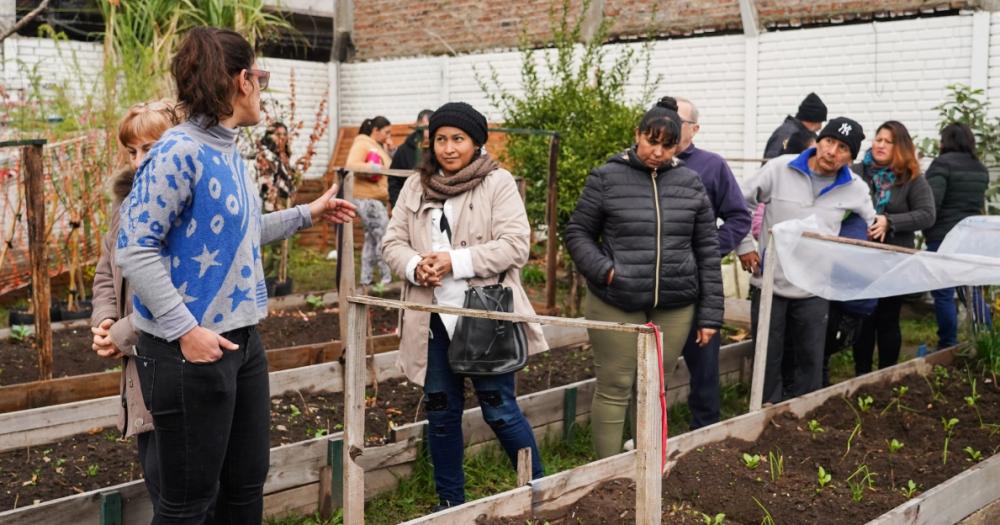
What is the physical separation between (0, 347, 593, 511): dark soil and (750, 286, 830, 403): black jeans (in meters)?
1.18

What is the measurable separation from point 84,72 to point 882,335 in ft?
24.3

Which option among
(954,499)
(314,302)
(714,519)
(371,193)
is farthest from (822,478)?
(371,193)

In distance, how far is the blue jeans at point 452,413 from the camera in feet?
12.3

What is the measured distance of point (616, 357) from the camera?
4230mm

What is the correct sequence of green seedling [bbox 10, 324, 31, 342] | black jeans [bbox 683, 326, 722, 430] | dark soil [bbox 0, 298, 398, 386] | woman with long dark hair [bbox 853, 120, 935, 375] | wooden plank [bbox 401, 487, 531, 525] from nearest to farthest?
wooden plank [bbox 401, 487, 531, 525] → black jeans [bbox 683, 326, 722, 430] → dark soil [bbox 0, 298, 398, 386] → woman with long dark hair [bbox 853, 120, 935, 375] → green seedling [bbox 10, 324, 31, 342]

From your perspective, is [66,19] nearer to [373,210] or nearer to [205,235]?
[373,210]

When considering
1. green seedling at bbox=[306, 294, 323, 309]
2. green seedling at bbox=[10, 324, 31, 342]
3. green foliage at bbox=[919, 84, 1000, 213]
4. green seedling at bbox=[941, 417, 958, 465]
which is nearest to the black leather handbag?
green seedling at bbox=[941, 417, 958, 465]

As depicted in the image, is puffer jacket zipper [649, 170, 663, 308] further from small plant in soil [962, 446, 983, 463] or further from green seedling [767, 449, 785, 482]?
small plant in soil [962, 446, 983, 463]

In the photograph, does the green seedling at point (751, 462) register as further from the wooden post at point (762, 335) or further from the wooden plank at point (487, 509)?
the wooden plank at point (487, 509)

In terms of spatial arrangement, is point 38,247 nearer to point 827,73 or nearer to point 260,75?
point 260,75

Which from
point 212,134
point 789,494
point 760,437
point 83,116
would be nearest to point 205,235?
point 212,134

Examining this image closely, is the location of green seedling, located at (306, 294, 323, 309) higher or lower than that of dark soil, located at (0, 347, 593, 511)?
higher

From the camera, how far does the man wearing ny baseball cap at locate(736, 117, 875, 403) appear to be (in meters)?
5.14

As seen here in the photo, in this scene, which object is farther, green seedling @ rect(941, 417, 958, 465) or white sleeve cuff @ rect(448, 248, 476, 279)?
green seedling @ rect(941, 417, 958, 465)
